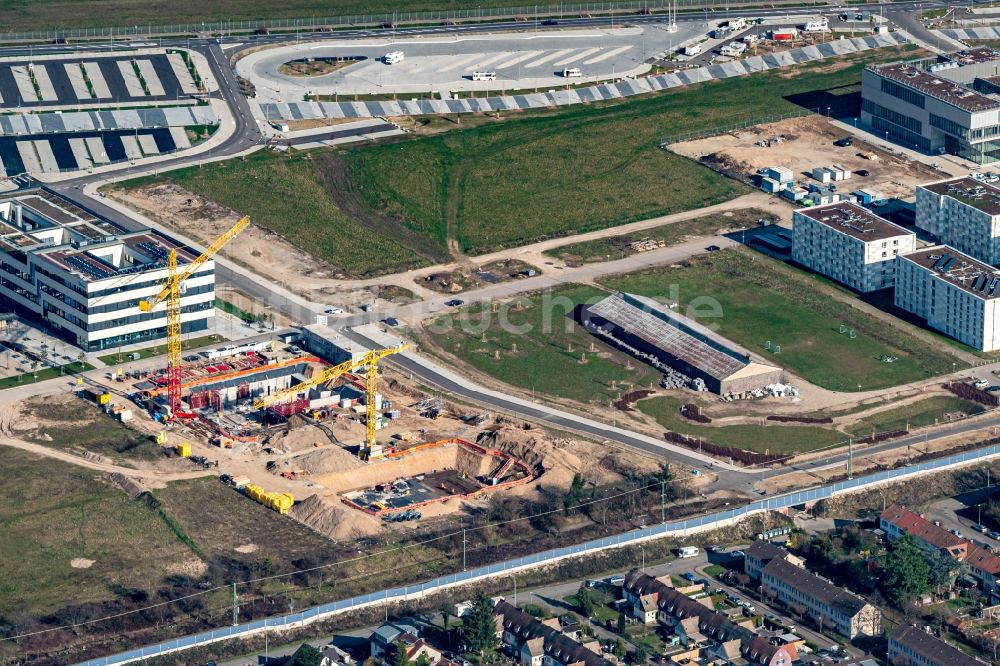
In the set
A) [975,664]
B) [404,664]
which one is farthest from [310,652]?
[975,664]

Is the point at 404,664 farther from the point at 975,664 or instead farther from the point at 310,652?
the point at 975,664
